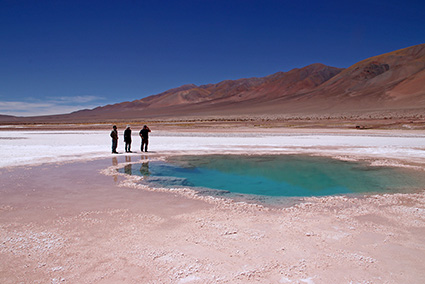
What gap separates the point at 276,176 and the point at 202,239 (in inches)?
220

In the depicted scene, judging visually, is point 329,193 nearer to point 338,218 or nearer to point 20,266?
point 338,218

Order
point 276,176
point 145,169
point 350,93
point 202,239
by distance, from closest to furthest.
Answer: point 202,239, point 276,176, point 145,169, point 350,93

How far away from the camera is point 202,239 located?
4.30m

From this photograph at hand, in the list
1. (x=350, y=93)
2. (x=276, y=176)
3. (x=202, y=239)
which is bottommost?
(x=276, y=176)

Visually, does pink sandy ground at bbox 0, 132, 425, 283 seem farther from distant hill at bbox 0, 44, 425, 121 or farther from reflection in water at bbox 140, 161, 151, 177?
distant hill at bbox 0, 44, 425, 121

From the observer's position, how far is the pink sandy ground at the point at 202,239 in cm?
344

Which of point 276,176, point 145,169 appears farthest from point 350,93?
point 145,169

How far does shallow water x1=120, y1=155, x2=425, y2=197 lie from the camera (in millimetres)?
7629

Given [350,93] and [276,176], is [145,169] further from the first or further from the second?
[350,93]

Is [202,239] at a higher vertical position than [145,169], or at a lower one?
lower

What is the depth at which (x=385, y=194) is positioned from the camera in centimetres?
681

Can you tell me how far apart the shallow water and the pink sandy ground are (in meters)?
1.11

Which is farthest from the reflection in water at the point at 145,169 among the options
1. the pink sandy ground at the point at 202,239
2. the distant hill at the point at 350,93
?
the distant hill at the point at 350,93

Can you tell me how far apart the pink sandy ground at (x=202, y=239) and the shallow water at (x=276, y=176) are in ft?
3.64
